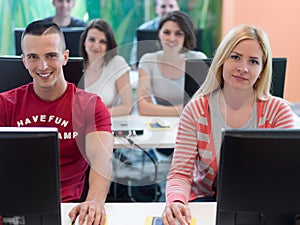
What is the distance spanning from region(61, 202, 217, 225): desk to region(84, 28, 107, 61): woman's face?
4.73 feet

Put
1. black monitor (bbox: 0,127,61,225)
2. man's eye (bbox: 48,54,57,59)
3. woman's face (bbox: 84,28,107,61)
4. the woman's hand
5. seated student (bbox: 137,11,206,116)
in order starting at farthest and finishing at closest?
woman's face (bbox: 84,28,107,61), seated student (bbox: 137,11,206,116), man's eye (bbox: 48,54,57,59), the woman's hand, black monitor (bbox: 0,127,61,225)

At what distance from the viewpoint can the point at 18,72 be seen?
6.05 ft

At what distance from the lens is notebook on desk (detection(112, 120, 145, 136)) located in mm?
2092

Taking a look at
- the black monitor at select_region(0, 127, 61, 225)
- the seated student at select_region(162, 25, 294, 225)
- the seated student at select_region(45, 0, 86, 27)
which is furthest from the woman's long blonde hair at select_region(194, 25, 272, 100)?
the seated student at select_region(45, 0, 86, 27)

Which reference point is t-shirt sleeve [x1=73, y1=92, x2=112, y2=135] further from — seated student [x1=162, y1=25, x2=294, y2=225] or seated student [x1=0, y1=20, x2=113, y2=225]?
seated student [x1=162, y1=25, x2=294, y2=225]

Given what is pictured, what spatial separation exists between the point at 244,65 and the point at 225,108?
0.57 feet

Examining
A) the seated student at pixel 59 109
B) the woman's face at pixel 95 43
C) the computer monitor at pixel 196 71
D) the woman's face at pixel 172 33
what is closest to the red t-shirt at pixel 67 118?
the seated student at pixel 59 109

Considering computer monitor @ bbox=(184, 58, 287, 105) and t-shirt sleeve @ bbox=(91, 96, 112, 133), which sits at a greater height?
computer monitor @ bbox=(184, 58, 287, 105)

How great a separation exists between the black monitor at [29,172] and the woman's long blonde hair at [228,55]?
818 millimetres

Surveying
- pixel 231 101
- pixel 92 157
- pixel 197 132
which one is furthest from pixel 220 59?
pixel 92 157

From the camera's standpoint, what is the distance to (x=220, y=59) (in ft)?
5.19

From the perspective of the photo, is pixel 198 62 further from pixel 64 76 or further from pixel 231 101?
pixel 64 76

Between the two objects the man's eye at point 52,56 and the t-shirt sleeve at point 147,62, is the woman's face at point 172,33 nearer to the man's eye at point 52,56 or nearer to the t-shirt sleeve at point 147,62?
the t-shirt sleeve at point 147,62

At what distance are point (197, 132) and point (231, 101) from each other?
199 mm
